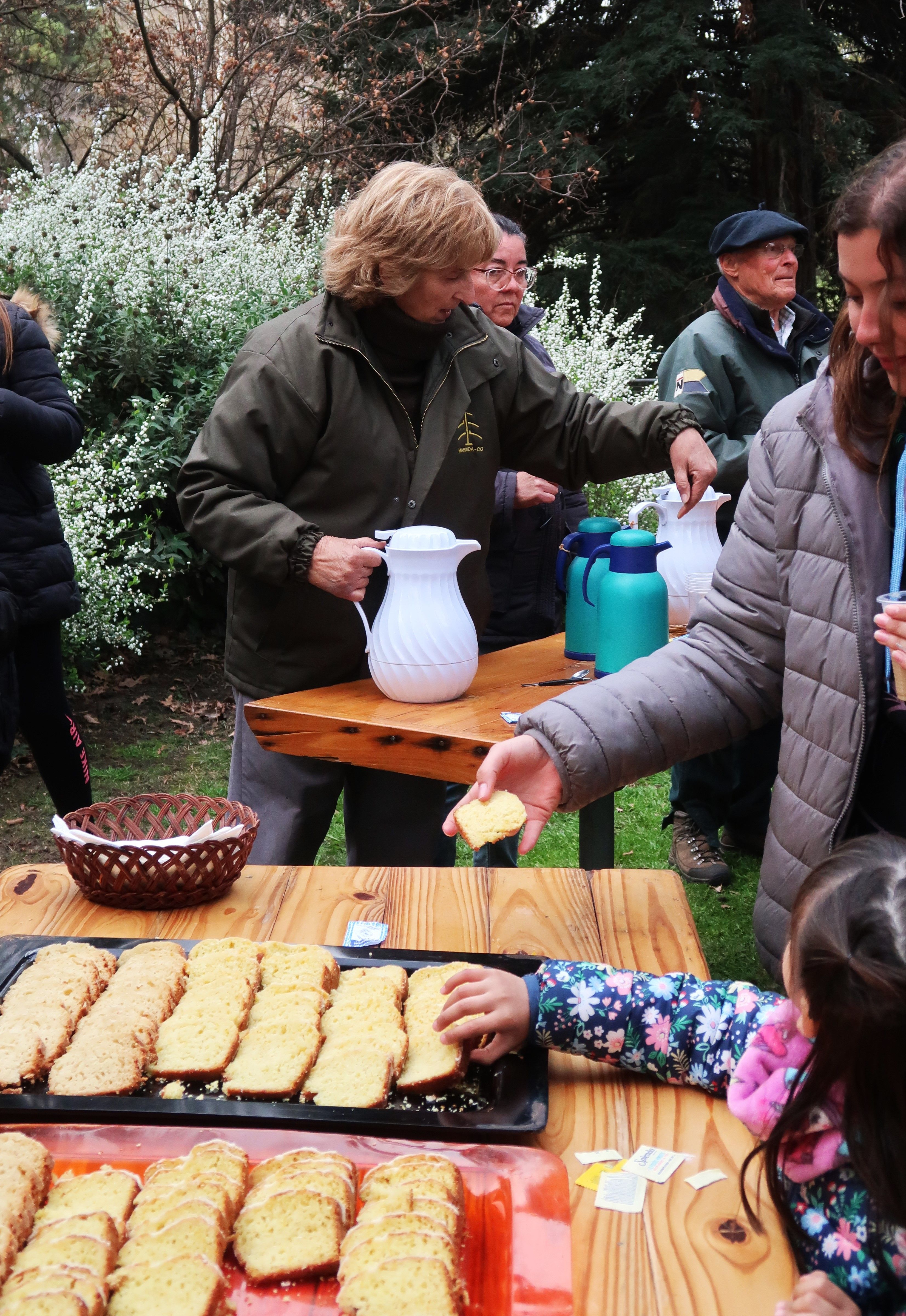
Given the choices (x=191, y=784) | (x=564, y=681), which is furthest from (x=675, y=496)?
(x=191, y=784)

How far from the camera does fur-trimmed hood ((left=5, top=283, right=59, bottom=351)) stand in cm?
385

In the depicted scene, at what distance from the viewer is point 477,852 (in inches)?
143

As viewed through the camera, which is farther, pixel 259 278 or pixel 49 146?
pixel 49 146

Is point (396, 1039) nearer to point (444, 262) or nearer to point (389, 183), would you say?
point (444, 262)

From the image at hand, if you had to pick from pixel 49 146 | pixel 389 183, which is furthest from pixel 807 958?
pixel 49 146

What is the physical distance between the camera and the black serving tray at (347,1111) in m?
1.28

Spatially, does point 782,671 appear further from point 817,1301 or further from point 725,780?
point 725,780

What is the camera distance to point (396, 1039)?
144cm

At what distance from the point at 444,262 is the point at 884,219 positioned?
4.93ft

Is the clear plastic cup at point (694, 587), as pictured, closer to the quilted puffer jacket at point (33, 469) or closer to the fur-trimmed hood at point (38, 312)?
the quilted puffer jacket at point (33, 469)

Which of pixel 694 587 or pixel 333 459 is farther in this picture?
pixel 694 587

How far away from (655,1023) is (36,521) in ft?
9.72

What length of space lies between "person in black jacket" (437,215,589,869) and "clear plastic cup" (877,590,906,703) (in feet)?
7.15

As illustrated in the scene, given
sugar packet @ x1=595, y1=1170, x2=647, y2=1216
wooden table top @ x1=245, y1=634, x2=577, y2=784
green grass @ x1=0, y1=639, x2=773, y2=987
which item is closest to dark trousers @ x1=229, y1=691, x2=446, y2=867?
wooden table top @ x1=245, y1=634, x2=577, y2=784
